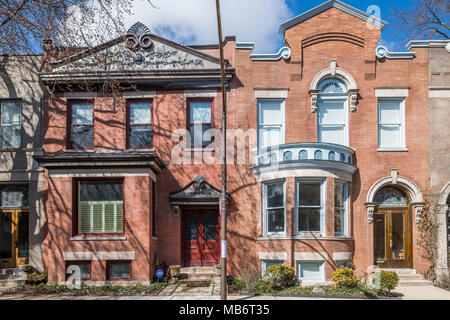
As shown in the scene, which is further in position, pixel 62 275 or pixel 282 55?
pixel 282 55

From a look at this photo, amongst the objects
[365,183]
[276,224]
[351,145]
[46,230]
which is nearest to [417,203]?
[365,183]

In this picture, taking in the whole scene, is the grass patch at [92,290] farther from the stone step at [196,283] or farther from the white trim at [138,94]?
the white trim at [138,94]

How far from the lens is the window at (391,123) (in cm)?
1605

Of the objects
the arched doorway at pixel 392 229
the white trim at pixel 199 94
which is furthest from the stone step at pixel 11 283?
the arched doorway at pixel 392 229

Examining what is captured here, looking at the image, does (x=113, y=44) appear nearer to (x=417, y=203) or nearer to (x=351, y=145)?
(x=351, y=145)

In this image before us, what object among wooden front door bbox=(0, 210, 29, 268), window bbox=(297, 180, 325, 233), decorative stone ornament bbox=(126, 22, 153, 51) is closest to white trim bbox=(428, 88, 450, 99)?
window bbox=(297, 180, 325, 233)

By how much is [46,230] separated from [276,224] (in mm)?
9391

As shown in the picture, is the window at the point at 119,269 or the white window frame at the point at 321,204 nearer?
the window at the point at 119,269

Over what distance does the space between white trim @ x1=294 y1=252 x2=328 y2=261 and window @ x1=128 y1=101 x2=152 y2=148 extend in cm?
746

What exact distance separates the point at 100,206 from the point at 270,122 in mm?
7683

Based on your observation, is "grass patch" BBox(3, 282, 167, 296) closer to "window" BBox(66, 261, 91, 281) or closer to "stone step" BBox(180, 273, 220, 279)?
"window" BBox(66, 261, 91, 281)

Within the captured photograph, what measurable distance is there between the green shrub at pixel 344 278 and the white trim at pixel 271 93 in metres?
7.27

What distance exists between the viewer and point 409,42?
16.1 m

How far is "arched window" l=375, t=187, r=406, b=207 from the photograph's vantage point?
15891 millimetres
